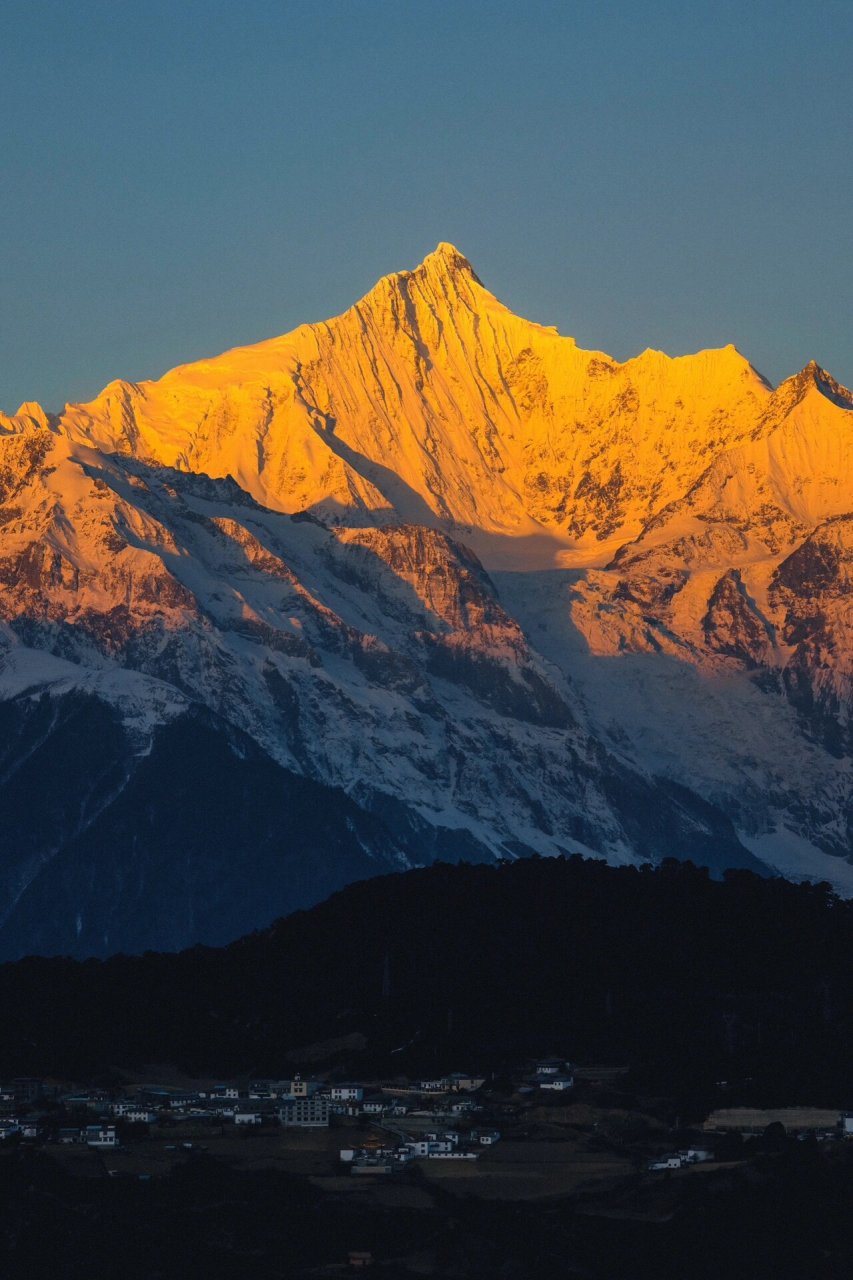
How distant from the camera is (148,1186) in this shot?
18362cm

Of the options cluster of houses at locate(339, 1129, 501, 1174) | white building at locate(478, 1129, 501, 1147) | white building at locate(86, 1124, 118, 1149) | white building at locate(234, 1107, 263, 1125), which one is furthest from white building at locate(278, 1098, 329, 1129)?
white building at locate(86, 1124, 118, 1149)

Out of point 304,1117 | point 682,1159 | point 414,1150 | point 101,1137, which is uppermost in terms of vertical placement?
point 304,1117

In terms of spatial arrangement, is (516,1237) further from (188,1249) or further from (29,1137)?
(29,1137)

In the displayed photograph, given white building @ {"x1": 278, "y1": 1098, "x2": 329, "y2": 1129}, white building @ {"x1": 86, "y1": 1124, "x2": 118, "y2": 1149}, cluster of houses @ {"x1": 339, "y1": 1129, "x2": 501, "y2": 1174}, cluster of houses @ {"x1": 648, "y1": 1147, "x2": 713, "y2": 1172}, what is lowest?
cluster of houses @ {"x1": 648, "y1": 1147, "x2": 713, "y2": 1172}

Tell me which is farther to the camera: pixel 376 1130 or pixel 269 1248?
pixel 376 1130

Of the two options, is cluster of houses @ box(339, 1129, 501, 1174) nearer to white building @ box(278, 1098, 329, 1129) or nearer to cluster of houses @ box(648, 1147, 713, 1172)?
white building @ box(278, 1098, 329, 1129)

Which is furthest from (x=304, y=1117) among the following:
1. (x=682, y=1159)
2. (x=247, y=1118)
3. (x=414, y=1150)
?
(x=682, y=1159)

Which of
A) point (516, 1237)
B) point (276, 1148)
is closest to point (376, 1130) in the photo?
point (276, 1148)

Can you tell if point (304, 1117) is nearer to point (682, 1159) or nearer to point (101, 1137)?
point (101, 1137)

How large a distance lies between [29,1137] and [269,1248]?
64.9ft

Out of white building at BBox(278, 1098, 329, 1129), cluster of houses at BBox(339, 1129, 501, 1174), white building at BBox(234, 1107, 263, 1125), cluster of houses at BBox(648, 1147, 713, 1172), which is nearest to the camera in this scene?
cluster of houses at BBox(339, 1129, 501, 1174)

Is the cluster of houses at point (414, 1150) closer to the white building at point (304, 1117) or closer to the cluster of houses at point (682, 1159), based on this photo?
the white building at point (304, 1117)

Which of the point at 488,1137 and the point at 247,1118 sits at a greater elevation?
the point at 247,1118

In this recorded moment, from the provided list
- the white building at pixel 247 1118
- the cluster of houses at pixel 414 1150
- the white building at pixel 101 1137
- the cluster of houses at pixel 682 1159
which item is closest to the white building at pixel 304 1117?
the white building at pixel 247 1118
